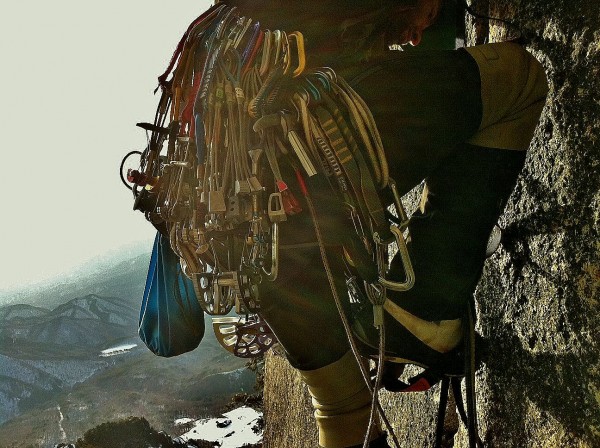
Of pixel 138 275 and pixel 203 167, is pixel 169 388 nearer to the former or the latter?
pixel 138 275

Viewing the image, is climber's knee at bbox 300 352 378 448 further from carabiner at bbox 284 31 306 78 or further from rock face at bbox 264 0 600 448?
carabiner at bbox 284 31 306 78

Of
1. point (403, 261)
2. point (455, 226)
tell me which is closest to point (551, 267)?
point (455, 226)

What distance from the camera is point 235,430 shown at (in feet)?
62.7

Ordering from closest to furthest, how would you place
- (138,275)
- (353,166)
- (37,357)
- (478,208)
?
(353,166)
(478,208)
(37,357)
(138,275)

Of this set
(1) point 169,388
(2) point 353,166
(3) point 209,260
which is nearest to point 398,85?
(2) point 353,166

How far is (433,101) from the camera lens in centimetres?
116

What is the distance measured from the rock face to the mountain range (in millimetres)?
29862

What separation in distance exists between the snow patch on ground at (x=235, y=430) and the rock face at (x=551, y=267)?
665 inches

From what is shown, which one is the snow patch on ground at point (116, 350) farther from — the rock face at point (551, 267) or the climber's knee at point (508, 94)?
the climber's knee at point (508, 94)

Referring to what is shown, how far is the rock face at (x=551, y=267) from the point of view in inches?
48.6

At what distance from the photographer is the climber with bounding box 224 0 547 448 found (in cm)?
118

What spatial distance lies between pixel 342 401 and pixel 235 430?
19143 millimetres

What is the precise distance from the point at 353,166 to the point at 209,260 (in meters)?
0.51

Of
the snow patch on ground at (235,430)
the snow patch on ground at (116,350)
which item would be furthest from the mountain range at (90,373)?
the snow patch on ground at (235,430)
